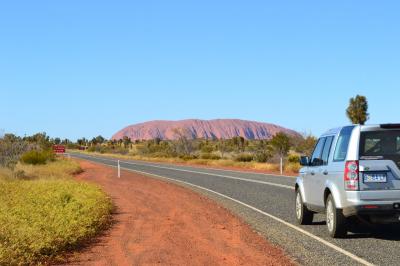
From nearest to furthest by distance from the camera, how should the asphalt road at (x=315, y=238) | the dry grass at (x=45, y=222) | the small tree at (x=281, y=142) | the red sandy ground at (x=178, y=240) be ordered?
the asphalt road at (x=315, y=238) → the red sandy ground at (x=178, y=240) → the dry grass at (x=45, y=222) → the small tree at (x=281, y=142)

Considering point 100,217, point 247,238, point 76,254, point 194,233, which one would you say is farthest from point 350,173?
point 100,217

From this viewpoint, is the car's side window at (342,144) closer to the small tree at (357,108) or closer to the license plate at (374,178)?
the license plate at (374,178)

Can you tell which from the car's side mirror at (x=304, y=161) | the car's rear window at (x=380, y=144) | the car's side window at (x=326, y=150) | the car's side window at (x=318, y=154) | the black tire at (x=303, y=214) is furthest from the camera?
the black tire at (x=303, y=214)

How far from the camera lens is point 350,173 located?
9.54 m

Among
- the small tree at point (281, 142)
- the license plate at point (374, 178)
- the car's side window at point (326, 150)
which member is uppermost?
the small tree at point (281, 142)

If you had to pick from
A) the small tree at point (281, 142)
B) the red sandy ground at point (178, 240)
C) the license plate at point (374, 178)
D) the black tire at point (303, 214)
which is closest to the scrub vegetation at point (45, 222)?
the red sandy ground at point (178, 240)

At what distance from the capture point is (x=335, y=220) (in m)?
10.2

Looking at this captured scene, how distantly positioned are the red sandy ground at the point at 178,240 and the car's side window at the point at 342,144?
2.02 metres

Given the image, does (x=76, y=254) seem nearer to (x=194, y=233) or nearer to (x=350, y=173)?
(x=194, y=233)

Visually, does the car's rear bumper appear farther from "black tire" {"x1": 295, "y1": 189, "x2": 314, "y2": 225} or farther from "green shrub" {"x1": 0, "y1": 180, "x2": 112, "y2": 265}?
"green shrub" {"x1": 0, "y1": 180, "x2": 112, "y2": 265}

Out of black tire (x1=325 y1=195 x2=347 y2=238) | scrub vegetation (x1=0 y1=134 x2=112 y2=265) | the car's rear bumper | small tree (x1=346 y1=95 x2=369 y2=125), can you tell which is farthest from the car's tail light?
small tree (x1=346 y1=95 x2=369 y2=125)

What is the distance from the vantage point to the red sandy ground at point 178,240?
8.76 meters

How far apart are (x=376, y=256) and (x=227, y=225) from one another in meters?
4.65

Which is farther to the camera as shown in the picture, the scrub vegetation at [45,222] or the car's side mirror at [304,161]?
the car's side mirror at [304,161]
